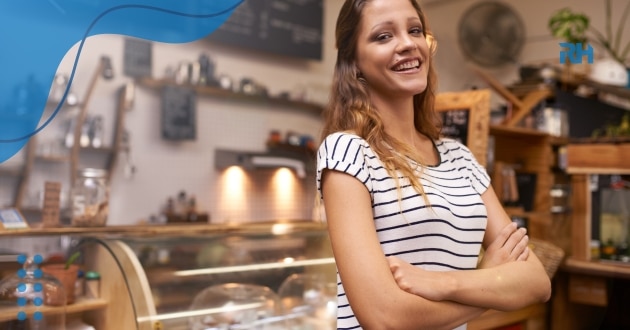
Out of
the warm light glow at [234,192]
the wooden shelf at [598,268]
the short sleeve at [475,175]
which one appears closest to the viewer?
the short sleeve at [475,175]

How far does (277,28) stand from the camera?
5.35 metres

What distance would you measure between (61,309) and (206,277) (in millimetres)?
566

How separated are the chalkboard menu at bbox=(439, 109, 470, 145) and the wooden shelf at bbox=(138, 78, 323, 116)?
2615 mm

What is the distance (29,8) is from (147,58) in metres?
2.74

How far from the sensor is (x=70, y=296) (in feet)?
7.45

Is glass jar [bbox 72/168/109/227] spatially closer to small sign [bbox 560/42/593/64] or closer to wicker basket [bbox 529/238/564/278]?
wicker basket [bbox 529/238/564/278]

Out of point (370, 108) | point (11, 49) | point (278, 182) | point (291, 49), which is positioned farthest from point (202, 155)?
point (370, 108)

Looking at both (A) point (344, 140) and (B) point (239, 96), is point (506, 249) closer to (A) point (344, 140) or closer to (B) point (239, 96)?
(A) point (344, 140)

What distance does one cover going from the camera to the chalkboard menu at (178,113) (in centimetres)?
469

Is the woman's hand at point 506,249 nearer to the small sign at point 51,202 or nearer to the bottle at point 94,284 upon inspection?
the bottle at point 94,284

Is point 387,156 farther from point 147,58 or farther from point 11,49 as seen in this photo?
point 147,58

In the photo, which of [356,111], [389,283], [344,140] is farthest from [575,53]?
[389,283]

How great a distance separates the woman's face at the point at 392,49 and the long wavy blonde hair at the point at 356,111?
3 cm
